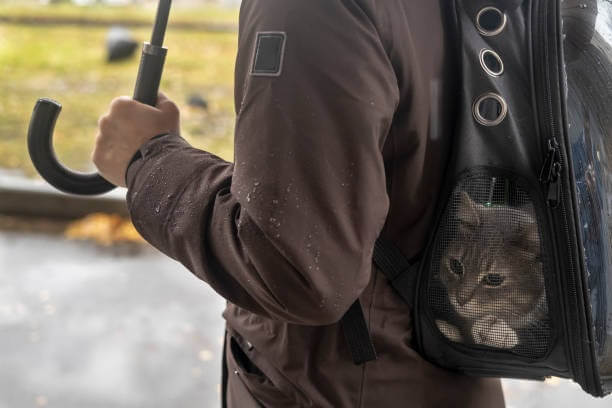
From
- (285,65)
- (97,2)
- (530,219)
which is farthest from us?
(97,2)

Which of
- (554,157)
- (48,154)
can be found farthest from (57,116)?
(554,157)

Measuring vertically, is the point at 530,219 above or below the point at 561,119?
below

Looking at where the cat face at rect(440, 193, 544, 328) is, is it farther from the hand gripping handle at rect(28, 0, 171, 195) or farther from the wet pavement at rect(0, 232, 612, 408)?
the wet pavement at rect(0, 232, 612, 408)

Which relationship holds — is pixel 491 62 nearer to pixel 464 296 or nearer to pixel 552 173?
pixel 552 173

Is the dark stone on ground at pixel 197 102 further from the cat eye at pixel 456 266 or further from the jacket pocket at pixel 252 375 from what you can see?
the cat eye at pixel 456 266

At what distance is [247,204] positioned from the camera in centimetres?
90

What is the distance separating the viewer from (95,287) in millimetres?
4309

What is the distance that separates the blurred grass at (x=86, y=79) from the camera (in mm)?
6711

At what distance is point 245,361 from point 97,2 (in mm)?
9630

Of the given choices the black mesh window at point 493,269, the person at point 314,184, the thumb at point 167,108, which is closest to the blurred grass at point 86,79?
the thumb at point 167,108

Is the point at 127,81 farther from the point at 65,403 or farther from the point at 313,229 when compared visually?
the point at 313,229

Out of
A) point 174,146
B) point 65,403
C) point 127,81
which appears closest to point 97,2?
point 127,81

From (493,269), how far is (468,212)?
0.27ft

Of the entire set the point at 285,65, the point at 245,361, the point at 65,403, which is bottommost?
the point at 65,403
